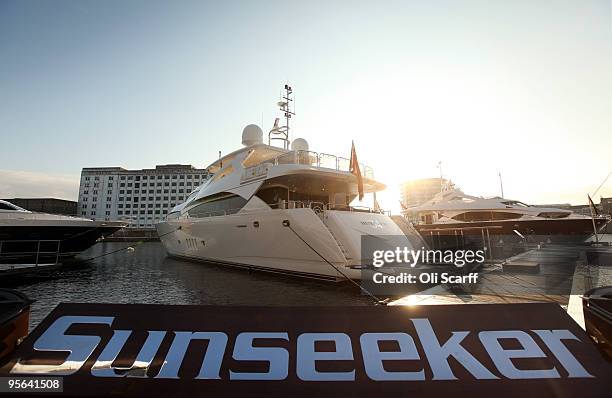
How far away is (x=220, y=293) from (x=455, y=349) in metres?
7.91

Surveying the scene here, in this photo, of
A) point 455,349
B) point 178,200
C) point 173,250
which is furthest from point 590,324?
point 178,200

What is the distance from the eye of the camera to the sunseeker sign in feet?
5.22

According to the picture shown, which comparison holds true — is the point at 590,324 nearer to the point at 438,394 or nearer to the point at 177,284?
the point at 438,394

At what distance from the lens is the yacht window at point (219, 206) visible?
13.0 metres

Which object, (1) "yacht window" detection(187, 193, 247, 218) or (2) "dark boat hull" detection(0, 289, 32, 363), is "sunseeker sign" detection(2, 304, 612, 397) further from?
(1) "yacht window" detection(187, 193, 247, 218)

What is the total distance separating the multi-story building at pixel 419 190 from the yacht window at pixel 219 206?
120 m

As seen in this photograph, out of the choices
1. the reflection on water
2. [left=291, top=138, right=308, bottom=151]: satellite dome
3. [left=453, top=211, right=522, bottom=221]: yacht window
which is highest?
[left=291, top=138, right=308, bottom=151]: satellite dome

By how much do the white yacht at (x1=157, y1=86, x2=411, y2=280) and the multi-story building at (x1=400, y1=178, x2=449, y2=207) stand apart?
120 m

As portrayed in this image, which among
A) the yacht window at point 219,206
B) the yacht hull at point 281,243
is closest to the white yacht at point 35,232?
the yacht window at point 219,206

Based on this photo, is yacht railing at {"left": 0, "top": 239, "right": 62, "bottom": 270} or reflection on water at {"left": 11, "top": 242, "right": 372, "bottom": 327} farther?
yacht railing at {"left": 0, "top": 239, "right": 62, "bottom": 270}

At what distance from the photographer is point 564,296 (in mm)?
6547

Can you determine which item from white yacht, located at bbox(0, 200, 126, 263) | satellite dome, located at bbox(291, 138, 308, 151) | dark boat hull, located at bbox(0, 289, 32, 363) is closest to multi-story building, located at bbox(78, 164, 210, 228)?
white yacht, located at bbox(0, 200, 126, 263)

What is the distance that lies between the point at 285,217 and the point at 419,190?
12953 cm

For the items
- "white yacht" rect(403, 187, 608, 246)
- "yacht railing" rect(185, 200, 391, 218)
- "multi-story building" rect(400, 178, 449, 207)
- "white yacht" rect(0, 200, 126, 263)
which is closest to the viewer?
"yacht railing" rect(185, 200, 391, 218)
